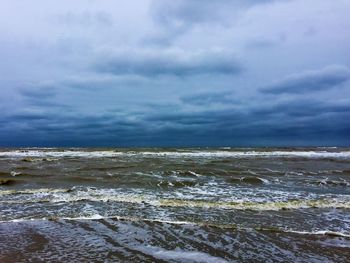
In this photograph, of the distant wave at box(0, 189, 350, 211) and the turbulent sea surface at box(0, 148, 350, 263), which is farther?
the distant wave at box(0, 189, 350, 211)

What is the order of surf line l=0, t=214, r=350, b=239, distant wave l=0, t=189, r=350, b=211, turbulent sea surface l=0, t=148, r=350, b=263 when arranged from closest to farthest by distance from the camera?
turbulent sea surface l=0, t=148, r=350, b=263
surf line l=0, t=214, r=350, b=239
distant wave l=0, t=189, r=350, b=211

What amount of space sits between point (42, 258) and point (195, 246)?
3.23 m

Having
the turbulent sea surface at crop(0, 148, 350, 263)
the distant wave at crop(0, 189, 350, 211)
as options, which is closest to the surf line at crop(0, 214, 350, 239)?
the turbulent sea surface at crop(0, 148, 350, 263)

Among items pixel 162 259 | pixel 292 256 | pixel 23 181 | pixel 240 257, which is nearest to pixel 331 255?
pixel 292 256

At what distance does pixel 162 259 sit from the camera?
7043 mm

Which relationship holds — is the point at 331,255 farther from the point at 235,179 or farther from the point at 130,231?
the point at 235,179

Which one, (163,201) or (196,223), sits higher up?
(163,201)

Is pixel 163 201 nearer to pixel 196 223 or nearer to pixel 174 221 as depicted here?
pixel 174 221

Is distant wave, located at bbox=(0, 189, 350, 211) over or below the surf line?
over

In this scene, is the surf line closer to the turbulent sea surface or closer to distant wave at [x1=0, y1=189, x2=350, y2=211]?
the turbulent sea surface

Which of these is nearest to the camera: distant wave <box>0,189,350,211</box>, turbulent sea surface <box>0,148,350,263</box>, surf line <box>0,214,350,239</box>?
turbulent sea surface <box>0,148,350,263</box>

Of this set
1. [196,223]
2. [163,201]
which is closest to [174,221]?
[196,223]

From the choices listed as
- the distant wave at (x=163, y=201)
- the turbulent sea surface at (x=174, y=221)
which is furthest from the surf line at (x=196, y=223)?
the distant wave at (x=163, y=201)

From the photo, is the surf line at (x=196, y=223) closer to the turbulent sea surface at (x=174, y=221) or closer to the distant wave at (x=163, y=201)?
the turbulent sea surface at (x=174, y=221)
